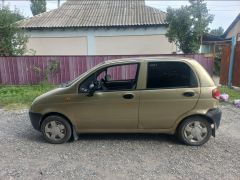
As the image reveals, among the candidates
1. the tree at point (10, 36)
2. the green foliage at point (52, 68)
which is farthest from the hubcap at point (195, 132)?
the tree at point (10, 36)

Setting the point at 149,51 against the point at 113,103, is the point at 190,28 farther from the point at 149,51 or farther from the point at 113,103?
the point at 113,103

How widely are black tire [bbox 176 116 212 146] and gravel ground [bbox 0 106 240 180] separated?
121mm

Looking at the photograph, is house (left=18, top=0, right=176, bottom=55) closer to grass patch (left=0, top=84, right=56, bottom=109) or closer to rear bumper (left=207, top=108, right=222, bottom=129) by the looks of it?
grass patch (left=0, top=84, right=56, bottom=109)

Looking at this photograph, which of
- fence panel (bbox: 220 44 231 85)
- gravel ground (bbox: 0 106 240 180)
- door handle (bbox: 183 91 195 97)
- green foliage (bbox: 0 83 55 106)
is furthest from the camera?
fence panel (bbox: 220 44 231 85)

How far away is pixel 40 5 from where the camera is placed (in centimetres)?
3600

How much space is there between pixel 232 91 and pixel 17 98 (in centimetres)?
787

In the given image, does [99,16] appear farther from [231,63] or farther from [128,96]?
[128,96]

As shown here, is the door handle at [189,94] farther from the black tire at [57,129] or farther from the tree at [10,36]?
the tree at [10,36]

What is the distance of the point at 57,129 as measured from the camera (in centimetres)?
457

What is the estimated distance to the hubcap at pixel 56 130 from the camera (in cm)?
457

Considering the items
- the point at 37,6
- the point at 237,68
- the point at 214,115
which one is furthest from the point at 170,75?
the point at 37,6

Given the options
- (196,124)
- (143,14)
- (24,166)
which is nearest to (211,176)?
(196,124)

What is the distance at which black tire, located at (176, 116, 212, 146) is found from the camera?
429 centimetres

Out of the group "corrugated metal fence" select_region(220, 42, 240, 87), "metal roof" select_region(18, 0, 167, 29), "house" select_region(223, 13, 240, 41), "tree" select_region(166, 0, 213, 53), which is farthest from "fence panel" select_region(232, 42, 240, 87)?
"house" select_region(223, 13, 240, 41)
